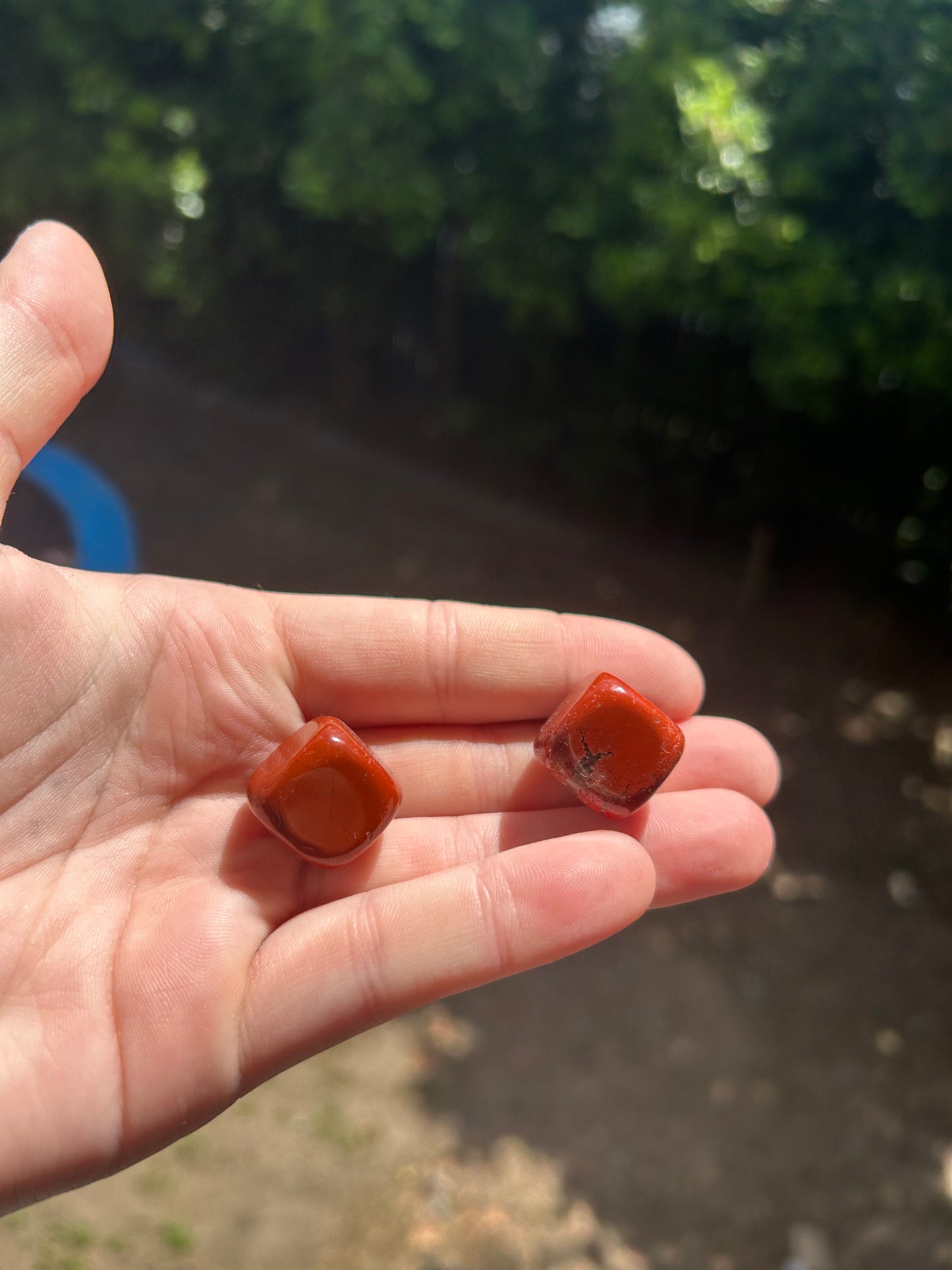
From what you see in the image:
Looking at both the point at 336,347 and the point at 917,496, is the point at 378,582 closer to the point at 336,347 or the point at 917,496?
the point at 336,347

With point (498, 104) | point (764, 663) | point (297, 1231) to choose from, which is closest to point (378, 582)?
point (764, 663)

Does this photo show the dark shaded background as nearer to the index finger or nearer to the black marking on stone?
the index finger

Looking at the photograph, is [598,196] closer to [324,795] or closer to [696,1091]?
[324,795]

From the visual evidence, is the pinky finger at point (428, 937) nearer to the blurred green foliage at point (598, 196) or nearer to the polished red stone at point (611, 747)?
the polished red stone at point (611, 747)

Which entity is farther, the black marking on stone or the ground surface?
the ground surface

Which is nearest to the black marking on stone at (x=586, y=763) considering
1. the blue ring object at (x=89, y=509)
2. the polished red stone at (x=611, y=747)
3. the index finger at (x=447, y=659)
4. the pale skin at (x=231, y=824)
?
the polished red stone at (x=611, y=747)

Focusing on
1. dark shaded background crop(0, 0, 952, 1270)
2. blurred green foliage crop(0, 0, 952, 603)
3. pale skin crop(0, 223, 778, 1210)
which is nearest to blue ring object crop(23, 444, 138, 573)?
dark shaded background crop(0, 0, 952, 1270)
